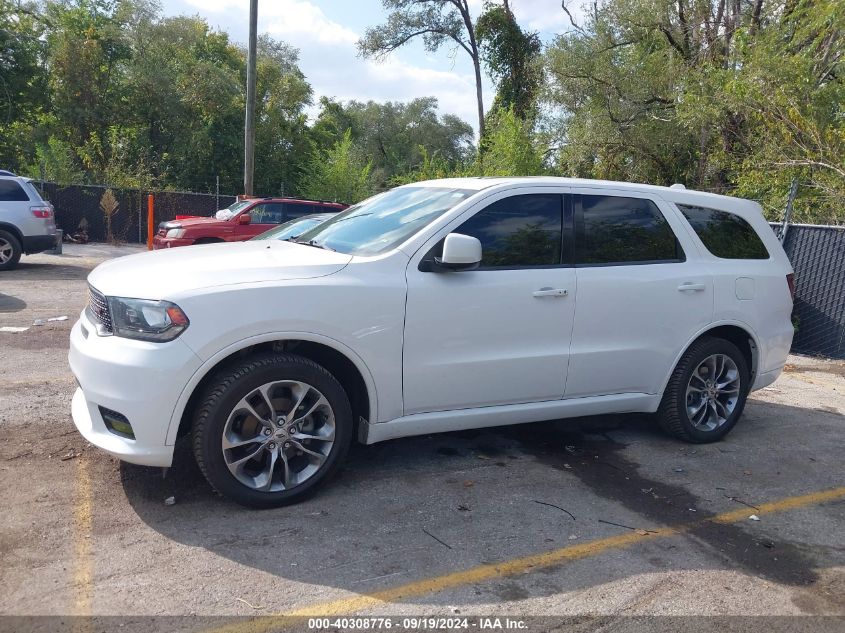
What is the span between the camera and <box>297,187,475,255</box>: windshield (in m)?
4.40

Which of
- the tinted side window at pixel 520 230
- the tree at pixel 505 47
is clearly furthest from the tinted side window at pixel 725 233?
the tree at pixel 505 47

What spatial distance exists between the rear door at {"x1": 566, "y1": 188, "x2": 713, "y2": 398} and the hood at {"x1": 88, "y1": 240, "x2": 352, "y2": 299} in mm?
1683

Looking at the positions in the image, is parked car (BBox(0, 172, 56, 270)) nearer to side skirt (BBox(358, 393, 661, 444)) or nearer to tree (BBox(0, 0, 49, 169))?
side skirt (BBox(358, 393, 661, 444))

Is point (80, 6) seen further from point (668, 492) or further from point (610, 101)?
point (668, 492)

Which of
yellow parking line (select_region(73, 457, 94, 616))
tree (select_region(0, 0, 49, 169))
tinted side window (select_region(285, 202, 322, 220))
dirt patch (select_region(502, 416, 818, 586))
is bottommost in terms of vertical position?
yellow parking line (select_region(73, 457, 94, 616))

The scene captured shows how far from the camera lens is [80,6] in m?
31.8

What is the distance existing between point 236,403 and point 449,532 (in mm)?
1306

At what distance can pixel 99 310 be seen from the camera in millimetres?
3943

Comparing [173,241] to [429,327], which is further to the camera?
[173,241]

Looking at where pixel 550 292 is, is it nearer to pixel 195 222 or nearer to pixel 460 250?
pixel 460 250

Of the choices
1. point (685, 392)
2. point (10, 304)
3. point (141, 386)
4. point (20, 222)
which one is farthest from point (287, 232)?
→ point (20, 222)

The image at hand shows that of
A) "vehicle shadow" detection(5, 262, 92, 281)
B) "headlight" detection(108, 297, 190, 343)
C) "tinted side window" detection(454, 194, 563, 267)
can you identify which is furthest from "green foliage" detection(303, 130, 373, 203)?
"headlight" detection(108, 297, 190, 343)

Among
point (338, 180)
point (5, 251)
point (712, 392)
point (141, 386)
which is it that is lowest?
point (5, 251)

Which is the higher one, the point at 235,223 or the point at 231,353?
the point at 235,223
